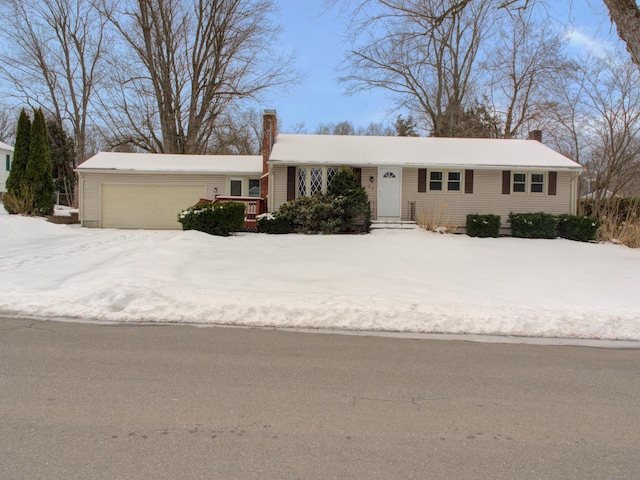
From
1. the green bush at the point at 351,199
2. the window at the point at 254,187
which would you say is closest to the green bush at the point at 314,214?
the green bush at the point at 351,199

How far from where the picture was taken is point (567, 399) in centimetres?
409

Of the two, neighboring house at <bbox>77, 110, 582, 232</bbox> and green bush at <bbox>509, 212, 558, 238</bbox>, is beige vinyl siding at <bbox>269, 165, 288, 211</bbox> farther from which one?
green bush at <bbox>509, 212, 558, 238</bbox>

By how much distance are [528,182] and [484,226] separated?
4070mm

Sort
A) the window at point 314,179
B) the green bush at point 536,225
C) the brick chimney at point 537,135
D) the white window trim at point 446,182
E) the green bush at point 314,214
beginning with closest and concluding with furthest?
1. the green bush at point 314,214
2. the green bush at point 536,225
3. the window at point 314,179
4. the white window trim at point 446,182
5. the brick chimney at point 537,135

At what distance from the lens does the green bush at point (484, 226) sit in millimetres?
18188

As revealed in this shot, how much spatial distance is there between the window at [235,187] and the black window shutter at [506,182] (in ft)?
41.1

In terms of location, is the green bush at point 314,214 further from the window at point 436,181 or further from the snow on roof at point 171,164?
the window at point 436,181

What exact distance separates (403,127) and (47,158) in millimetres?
31984

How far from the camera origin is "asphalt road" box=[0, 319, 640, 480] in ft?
9.56

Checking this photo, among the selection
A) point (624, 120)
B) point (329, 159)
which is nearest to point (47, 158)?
point (329, 159)

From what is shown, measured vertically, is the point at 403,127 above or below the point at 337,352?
above

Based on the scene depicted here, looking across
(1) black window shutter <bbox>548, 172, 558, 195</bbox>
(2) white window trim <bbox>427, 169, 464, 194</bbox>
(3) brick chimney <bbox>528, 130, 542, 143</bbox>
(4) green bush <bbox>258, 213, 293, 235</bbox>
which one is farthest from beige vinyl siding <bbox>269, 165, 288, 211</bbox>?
(3) brick chimney <bbox>528, 130, 542, 143</bbox>

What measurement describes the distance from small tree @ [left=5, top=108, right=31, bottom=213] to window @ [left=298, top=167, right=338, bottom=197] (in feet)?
44.8

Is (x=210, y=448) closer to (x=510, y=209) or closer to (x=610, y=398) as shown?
(x=610, y=398)
